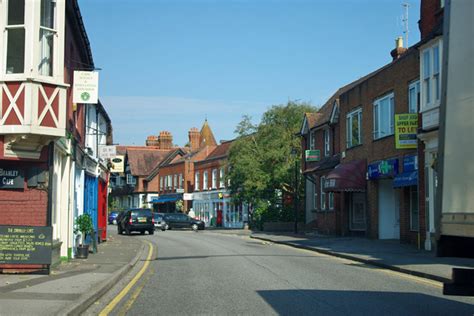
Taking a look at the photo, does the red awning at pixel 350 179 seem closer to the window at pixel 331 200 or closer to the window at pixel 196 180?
the window at pixel 331 200

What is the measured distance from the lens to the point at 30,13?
518 inches

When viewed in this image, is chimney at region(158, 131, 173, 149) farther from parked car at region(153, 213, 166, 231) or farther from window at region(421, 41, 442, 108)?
window at region(421, 41, 442, 108)

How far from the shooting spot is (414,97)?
22922 millimetres

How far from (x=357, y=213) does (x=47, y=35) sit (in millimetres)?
20775

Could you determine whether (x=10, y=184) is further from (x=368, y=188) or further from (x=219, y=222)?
(x=219, y=222)

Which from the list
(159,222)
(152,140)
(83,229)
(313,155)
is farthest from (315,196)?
(152,140)

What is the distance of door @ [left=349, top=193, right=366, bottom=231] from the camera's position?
30062 millimetres

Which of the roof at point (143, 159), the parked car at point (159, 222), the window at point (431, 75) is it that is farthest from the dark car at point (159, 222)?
the roof at point (143, 159)

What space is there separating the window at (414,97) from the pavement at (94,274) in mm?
5371

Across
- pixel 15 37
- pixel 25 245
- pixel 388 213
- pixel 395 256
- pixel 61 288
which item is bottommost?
pixel 395 256

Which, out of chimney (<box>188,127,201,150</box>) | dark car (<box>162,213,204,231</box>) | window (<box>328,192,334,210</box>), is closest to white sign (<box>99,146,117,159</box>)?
window (<box>328,192,334,210</box>)

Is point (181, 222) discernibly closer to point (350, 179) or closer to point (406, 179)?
point (350, 179)

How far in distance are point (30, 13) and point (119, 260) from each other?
8.19 metres

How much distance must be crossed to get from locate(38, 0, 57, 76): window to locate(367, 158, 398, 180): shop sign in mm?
15279
